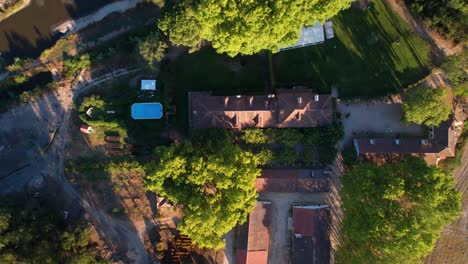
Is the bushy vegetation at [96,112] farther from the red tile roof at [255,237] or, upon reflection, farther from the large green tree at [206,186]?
the red tile roof at [255,237]

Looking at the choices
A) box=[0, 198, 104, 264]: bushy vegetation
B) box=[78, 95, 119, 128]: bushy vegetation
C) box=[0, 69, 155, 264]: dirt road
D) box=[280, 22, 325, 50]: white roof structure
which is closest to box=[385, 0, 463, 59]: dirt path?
box=[280, 22, 325, 50]: white roof structure

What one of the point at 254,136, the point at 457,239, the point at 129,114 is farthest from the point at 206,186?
the point at 457,239

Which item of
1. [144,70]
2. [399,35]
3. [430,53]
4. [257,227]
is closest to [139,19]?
[144,70]

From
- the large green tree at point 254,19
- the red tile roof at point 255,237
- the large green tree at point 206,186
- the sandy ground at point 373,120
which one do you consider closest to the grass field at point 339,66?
the sandy ground at point 373,120

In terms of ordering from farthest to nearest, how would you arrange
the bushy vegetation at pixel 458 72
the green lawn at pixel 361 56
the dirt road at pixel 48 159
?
the green lawn at pixel 361 56 < the dirt road at pixel 48 159 < the bushy vegetation at pixel 458 72

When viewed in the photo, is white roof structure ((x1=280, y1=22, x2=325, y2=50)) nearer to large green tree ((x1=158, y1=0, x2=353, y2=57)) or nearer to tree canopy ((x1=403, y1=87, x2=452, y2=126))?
large green tree ((x1=158, y1=0, x2=353, y2=57))

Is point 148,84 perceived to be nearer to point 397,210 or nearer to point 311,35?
point 311,35
